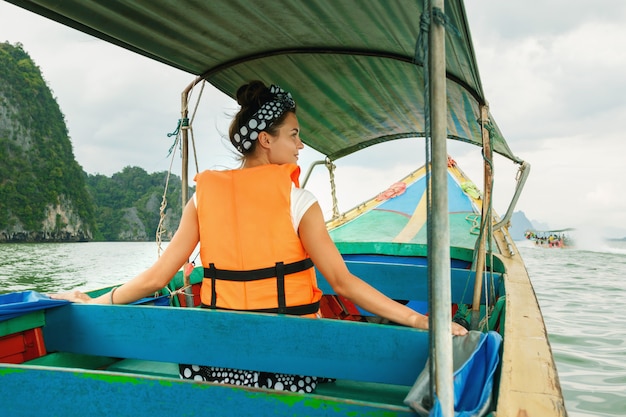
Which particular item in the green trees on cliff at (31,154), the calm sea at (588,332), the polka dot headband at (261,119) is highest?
the green trees on cliff at (31,154)

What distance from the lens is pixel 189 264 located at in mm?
2822

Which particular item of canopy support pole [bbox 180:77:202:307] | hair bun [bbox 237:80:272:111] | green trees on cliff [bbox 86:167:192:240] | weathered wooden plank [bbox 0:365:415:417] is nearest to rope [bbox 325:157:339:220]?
canopy support pole [bbox 180:77:202:307]

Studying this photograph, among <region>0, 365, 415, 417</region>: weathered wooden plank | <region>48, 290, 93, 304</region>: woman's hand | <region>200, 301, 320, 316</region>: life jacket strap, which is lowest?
<region>0, 365, 415, 417</region>: weathered wooden plank

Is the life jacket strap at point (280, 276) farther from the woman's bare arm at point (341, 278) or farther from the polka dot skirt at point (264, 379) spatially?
the polka dot skirt at point (264, 379)

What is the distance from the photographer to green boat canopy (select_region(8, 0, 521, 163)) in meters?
1.98

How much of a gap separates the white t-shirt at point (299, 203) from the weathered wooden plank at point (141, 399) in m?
0.66

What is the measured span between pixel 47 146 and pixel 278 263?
62784 mm

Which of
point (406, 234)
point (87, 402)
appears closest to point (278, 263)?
point (87, 402)

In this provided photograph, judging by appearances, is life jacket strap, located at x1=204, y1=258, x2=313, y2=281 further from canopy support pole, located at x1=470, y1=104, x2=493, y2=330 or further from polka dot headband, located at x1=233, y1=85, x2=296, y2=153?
canopy support pole, located at x1=470, y1=104, x2=493, y2=330

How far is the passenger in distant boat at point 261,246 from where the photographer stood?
5.19 ft

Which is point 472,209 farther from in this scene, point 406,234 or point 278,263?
point 278,263

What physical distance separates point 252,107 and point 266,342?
2.83 feet

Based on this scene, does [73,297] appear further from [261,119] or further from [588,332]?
[588,332]

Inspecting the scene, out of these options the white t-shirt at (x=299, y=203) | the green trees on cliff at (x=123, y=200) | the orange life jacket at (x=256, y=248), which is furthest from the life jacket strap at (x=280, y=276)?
the green trees on cliff at (x=123, y=200)
